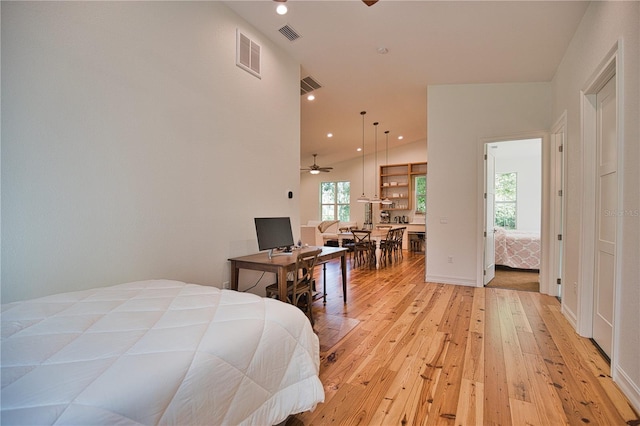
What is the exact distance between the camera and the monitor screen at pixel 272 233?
3.11 metres

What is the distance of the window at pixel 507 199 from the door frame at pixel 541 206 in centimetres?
481

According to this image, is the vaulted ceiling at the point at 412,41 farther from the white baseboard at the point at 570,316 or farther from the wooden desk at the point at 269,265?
the white baseboard at the point at 570,316

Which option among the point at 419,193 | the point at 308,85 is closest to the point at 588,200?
the point at 308,85

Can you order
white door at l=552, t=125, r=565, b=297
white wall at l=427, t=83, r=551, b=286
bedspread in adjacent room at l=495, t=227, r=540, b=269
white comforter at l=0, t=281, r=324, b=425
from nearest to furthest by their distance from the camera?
white comforter at l=0, t=281, r=324, b=425 < white door at l=552, t=125, r=565, b=297 < white wall at l=427, t=83, r=551, b=286 < bedspread in adjacent room at l=495, t=227, r=540, b=269

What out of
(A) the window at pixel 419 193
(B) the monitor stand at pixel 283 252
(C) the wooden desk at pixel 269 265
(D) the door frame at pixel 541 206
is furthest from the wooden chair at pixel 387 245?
(B) the monitor stand at pixel 283 252

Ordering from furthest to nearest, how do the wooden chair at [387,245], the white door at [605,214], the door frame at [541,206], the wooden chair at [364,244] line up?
the wooden chair at [387,245] < the wooden chair at [364,244] < the door frame at [541,206] < the white door at [605,214]

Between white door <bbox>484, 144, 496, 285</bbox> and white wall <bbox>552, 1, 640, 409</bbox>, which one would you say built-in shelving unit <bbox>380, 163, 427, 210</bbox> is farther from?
white wall <bbox>552, 1, 640, 409</bbox>

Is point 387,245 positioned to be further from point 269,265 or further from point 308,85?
point 269,265

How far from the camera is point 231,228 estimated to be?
319cm

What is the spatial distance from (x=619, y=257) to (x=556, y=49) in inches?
111

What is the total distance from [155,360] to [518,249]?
661 cm

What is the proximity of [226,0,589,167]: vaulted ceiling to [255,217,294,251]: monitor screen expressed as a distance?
2.31 meters

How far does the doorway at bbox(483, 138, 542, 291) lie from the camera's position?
482 centimetres

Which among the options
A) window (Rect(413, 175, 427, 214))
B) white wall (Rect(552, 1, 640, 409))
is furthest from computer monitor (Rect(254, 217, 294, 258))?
window (Rect(413, 175, 427, 214))
